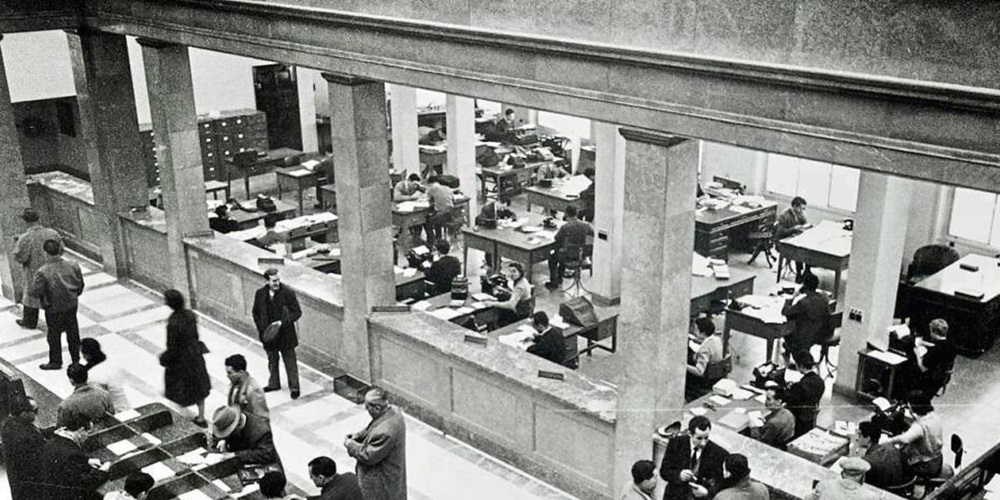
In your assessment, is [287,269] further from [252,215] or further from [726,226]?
[726,226]

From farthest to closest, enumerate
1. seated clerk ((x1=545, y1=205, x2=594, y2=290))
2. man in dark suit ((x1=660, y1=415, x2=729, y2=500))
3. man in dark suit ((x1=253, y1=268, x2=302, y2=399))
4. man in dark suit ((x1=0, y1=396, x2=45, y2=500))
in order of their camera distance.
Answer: seated clerk ((x1=545, y1=205, x2=594, y2=290)), man in dark suit ((x1=253, y1=268, x2=302, y2=399)), man in dark suit ((x1=0, y1=396, x2=45, y2=500)), man in dark suit ((x1=660, y1=415, x2=729, y2=500))

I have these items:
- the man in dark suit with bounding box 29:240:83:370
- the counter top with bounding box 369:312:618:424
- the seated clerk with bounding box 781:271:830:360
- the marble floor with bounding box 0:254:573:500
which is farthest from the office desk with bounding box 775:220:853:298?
the man in dark suit with bounding box 29:240:83:370

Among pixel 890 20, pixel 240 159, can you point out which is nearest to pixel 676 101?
pixel 890 20

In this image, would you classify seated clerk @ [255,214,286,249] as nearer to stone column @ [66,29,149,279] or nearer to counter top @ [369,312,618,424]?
stone column @ [66,29,149,279]

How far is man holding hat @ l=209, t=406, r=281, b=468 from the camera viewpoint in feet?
28.8

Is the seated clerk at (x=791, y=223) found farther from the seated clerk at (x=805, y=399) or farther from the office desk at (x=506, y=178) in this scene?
the seated clerk at (x=805, y=399)

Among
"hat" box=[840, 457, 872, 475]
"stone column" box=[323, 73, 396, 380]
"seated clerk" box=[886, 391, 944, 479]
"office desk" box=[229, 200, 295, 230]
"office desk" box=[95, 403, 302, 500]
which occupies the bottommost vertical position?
"office desk" box=[229, 200, 295, 230]

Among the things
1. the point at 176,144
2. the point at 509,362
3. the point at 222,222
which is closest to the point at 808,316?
the point at 509,362

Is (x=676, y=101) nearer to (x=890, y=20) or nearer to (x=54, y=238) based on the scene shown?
(x=890, y=20)

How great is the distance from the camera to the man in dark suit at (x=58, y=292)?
39.0 ft

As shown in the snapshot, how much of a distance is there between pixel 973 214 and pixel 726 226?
4388mm

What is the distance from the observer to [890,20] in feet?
20.5

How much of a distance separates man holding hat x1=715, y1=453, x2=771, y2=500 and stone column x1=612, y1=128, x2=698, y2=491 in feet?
3.78

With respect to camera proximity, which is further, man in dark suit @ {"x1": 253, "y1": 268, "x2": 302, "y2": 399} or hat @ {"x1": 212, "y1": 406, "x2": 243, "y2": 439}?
man in dark suit @ {"x1": 253, "y1": 268, "x2": 302, "y2": 399}
